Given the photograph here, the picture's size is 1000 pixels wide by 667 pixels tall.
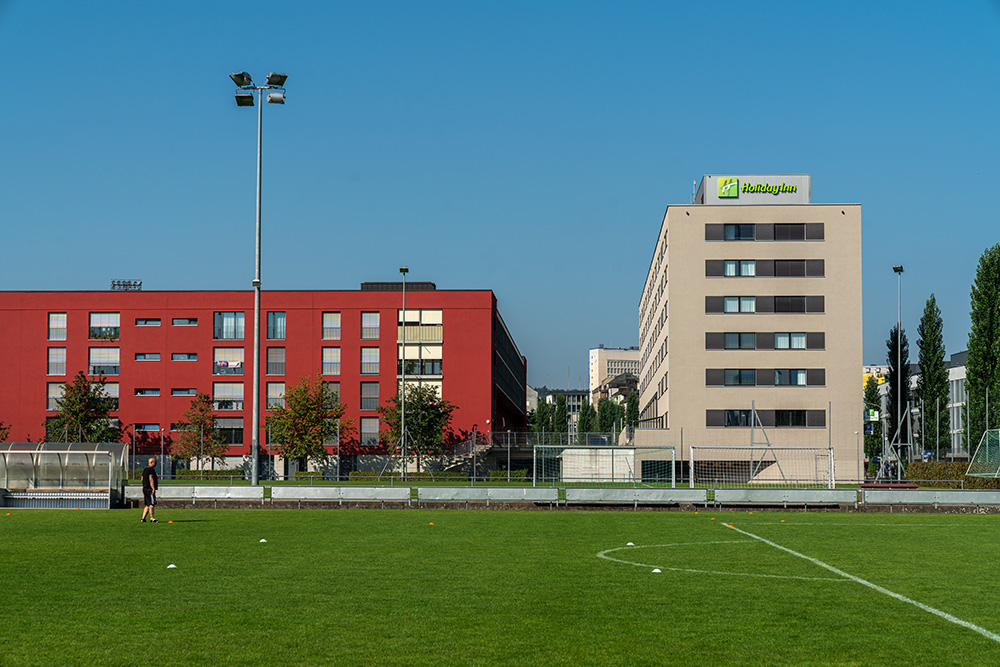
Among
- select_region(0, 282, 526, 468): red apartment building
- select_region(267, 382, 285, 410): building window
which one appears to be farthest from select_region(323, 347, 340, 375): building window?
select_region(267, 382, 285, 410): building window

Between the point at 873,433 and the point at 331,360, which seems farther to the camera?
the point at 873,433

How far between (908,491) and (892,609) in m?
26.7

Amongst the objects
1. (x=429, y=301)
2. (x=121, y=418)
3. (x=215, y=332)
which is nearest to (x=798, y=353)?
(x=429, y=301)

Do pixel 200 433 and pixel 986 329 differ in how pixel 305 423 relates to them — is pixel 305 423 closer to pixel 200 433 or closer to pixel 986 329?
pixel 200 433

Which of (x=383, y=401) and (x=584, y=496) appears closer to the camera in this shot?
(x=584, y=496)

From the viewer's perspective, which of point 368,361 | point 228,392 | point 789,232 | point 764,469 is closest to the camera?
point 764,469

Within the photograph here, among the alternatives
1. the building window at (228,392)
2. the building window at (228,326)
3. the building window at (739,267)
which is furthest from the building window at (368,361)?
the building window at (739,267)

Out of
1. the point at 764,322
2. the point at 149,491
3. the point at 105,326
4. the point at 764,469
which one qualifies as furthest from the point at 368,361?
the point at 149,491

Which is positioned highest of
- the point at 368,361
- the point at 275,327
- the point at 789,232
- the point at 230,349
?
the point at 789,232

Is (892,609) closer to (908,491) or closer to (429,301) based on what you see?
(908,491)

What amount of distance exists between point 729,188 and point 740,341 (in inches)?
443

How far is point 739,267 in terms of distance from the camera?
243 ft

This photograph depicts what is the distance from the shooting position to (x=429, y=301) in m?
90.3

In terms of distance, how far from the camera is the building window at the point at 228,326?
90.2 meters
